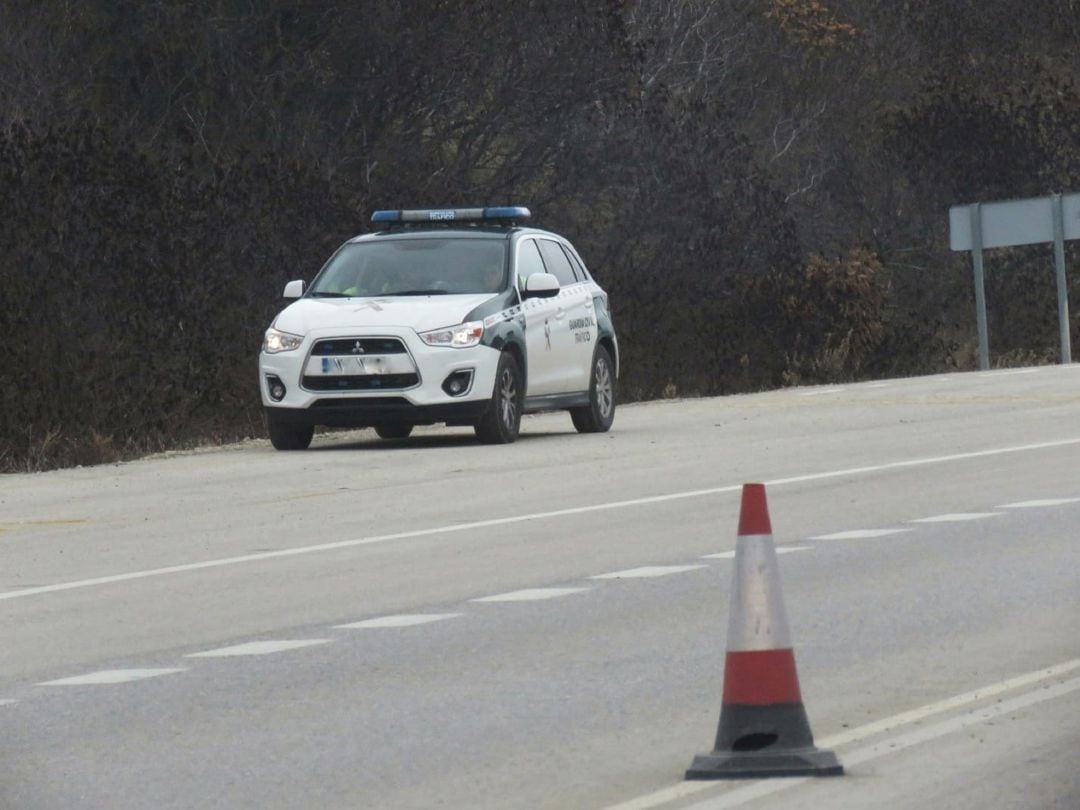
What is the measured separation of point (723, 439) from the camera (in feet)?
72.7

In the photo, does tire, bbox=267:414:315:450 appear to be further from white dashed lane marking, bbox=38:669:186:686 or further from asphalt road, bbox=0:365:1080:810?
white dashed lane marking, bbox=38:669:186:686

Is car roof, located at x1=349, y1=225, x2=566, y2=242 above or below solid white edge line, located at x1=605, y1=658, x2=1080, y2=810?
above

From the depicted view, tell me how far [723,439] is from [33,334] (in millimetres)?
5747

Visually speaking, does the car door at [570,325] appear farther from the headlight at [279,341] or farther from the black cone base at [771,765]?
the black cone base at [771,765]

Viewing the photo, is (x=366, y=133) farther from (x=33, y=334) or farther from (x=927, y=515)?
(x=927, y=515)

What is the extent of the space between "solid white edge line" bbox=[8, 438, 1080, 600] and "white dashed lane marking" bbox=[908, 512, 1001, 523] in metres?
1.97

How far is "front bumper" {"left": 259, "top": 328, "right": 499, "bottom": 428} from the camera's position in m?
21.3

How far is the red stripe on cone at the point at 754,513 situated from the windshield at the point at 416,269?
14.1m

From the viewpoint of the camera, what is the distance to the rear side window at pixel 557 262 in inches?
931

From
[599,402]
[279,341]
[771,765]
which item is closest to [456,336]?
[279,341]

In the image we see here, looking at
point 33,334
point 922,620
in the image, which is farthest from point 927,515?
point 33,334

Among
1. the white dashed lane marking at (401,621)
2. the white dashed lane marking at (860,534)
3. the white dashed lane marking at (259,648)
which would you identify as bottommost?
the white dashed lane marking at (860,534)

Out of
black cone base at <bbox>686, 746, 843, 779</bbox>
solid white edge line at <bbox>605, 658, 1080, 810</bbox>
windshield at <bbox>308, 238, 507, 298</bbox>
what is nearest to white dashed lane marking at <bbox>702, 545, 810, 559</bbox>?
solid white edge line at <bbox>605, 658, 1080, 810</bbox>

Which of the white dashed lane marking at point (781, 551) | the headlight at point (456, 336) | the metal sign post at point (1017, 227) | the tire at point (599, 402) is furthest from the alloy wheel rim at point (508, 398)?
the metal sign post at point (1017, 227)
